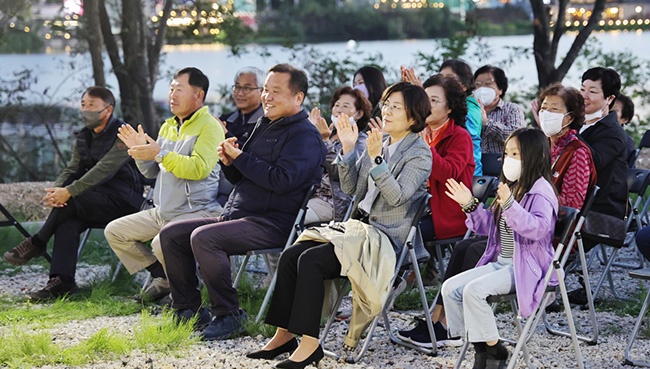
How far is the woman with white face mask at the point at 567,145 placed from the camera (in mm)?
6078

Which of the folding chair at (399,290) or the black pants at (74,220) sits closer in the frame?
the folding chair at (399,290)

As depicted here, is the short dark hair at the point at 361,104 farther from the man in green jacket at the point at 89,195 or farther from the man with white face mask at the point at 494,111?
the man in green jacket at the point at 89,195

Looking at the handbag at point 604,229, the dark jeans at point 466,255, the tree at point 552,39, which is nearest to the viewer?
the dark jeans at point 466,255

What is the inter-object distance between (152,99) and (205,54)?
226cm

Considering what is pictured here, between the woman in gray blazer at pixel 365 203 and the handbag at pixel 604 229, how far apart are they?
3.56 ft

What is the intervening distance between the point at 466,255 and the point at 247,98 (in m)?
2.67

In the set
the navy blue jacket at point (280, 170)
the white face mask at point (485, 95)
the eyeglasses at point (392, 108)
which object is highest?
the eyeglasses at point (392, 108)

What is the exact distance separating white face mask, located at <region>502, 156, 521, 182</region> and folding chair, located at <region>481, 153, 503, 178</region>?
93.7 inches

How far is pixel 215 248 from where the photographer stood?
6.37 meters

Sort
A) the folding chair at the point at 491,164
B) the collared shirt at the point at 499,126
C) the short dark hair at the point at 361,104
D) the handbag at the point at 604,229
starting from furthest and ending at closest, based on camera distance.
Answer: the collared shirt at the point at 499,126 < the folding chair at the point at 491,164 < the short dark hair at the point at 361,104 < the handbag at the point at 604,229

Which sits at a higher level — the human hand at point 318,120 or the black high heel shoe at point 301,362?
the human hand at point 318,120

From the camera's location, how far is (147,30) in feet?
43.5

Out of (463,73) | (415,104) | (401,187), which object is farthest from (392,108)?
(463,73)

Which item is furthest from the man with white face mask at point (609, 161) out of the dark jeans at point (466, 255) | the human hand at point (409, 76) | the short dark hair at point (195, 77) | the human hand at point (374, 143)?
the short dark hair at point (195, 77)
